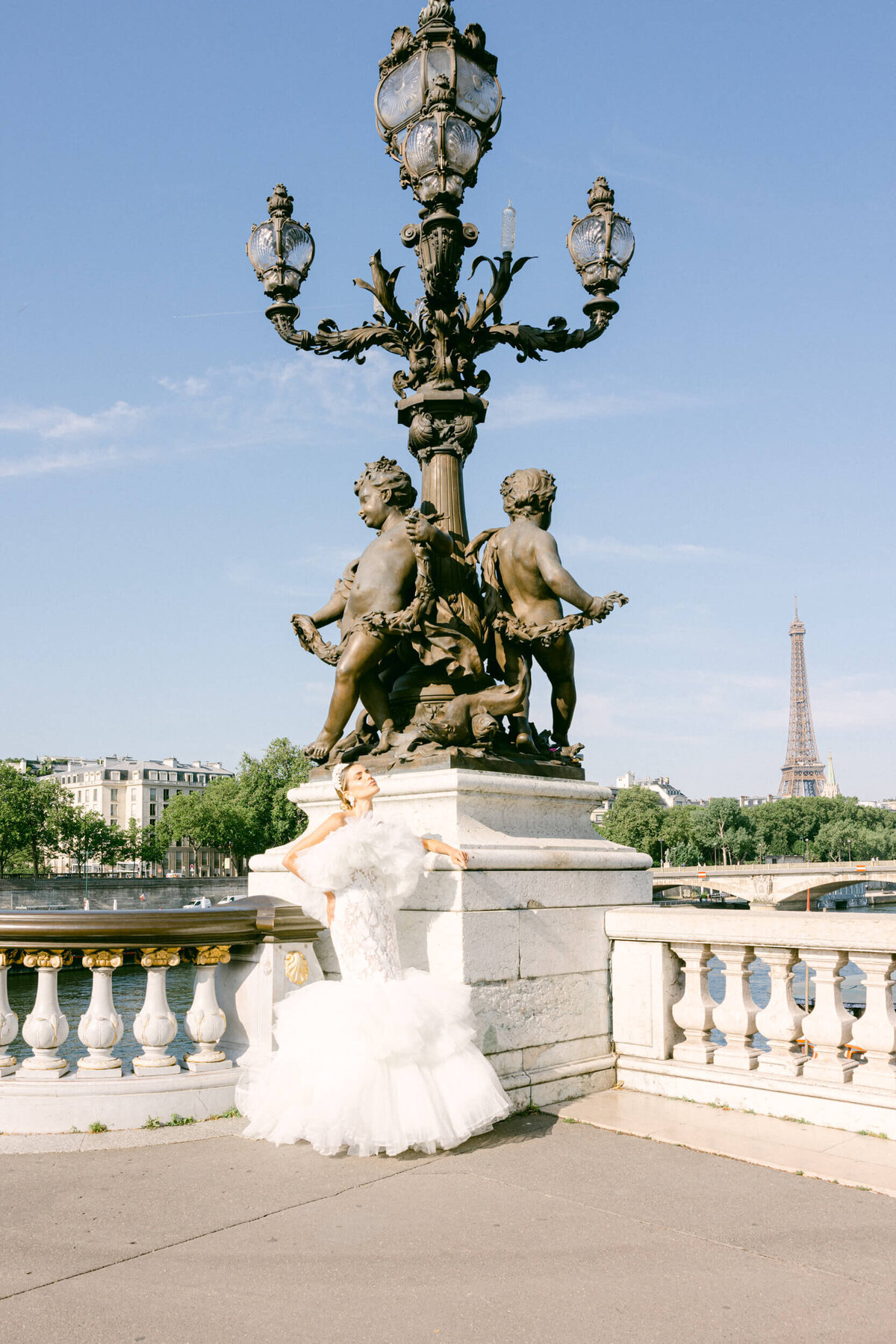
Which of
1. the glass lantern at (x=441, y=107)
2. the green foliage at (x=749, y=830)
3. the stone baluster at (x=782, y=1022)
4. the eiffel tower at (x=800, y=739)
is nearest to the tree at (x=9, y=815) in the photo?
the green foliage at (x=749, y=830)

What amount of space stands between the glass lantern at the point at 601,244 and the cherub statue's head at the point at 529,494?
1741 mm

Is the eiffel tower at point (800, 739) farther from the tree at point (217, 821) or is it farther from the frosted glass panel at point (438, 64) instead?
the frosted glass panel at point (438, 64)

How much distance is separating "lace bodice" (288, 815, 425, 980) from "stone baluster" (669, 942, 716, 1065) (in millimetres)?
1816

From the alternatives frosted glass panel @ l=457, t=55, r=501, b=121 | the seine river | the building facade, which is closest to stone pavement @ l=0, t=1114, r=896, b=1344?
the seine river

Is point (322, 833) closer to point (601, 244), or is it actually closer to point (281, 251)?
point (281, 251)

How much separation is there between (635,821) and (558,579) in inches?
4004

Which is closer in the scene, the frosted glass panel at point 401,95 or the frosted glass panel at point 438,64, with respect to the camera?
the frosted glass panel at point 438,64

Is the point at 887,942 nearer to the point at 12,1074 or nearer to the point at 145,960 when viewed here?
the point at 145,960

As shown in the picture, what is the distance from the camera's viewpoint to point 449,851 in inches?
208

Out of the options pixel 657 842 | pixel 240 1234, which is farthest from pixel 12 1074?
pixel 657 842

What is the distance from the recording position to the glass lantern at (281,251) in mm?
7395

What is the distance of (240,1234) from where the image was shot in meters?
3.69

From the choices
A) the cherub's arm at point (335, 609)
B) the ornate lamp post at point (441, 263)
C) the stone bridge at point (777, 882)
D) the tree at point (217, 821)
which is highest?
the ornate lamp post at point (441, 263)

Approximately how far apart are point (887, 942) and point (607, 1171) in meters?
1.72
